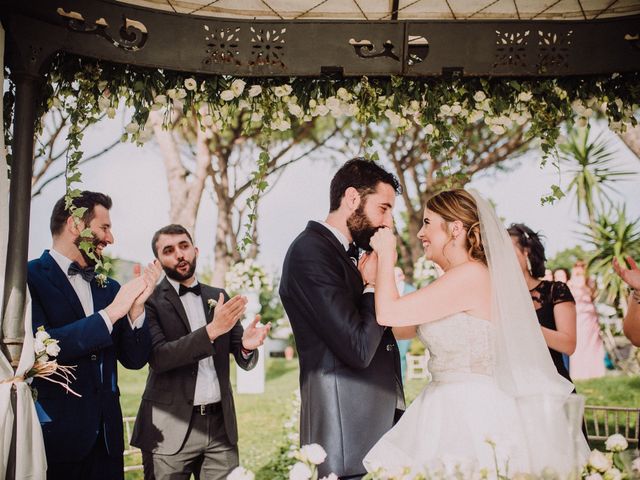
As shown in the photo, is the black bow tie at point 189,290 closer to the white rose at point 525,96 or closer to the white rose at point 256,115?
the white rose at point 256,115

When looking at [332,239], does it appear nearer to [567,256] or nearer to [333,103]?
[333,103]

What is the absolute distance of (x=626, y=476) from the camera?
6.75 ft

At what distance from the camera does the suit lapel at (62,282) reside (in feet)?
11.7

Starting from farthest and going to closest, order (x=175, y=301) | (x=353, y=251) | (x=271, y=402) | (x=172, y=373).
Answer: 1. (x=271, y=402)
2. (x=175, y=301)
3. (x=172, y=373)
4. (x=353, y=251)

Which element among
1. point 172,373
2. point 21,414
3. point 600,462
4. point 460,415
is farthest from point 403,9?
point 21,414

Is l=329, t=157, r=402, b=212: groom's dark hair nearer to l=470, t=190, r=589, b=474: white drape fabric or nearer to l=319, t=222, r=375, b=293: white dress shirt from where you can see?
l=319, t=222, r=375, b=293: white dress shirt

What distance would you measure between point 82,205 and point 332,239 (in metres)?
1.55

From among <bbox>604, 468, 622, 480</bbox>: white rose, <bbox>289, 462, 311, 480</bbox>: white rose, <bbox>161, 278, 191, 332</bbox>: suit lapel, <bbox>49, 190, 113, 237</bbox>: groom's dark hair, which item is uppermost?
<bbox>49, 190, 113, 237</bbox>: groom's dark hair

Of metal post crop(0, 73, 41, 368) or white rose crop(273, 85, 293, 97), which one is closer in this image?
metal post crop(0, 73, 41, 368)

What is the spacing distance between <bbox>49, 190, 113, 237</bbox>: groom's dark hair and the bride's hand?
60.7 inches

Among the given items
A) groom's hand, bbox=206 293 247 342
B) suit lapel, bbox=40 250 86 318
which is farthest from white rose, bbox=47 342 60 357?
groom's hand, bbox=206 293 247 342

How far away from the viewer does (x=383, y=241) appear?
310 centimetres

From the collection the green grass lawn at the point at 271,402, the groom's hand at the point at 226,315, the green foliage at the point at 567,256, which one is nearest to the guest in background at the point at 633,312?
the groom's hand at the point at 226,315

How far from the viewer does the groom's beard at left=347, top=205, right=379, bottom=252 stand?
3.33m
